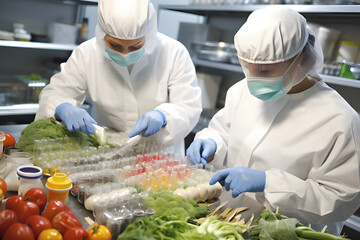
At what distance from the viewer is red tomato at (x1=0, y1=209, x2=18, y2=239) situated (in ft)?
3.43

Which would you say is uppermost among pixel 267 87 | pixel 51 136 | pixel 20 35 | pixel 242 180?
pixel 267 87

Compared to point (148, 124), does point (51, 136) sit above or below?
below

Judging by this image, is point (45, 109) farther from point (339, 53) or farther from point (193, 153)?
point (339, 53)

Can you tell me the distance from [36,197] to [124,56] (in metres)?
0.99

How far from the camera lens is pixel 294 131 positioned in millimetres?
1655

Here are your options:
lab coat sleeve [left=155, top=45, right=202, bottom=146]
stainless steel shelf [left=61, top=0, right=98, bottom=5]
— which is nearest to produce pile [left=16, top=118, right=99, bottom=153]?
lab coat sleeve [left=155, top=45, right=202, bottom=146]

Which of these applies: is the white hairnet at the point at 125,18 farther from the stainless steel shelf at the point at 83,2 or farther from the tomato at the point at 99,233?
the stainless steel shelf at the point at 83,2

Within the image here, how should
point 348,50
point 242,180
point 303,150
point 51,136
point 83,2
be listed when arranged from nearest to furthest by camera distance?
1. point 242,180
2. point 303,150
3. point 51,136
4. point 348,50
5. point 83,2

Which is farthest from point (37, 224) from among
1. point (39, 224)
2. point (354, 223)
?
point (354, 223)

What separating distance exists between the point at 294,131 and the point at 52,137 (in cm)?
123

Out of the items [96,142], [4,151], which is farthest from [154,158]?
[4,151]

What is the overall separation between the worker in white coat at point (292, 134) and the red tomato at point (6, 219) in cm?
81

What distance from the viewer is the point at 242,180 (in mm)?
1478

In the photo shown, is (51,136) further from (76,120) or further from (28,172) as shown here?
(28,172)
